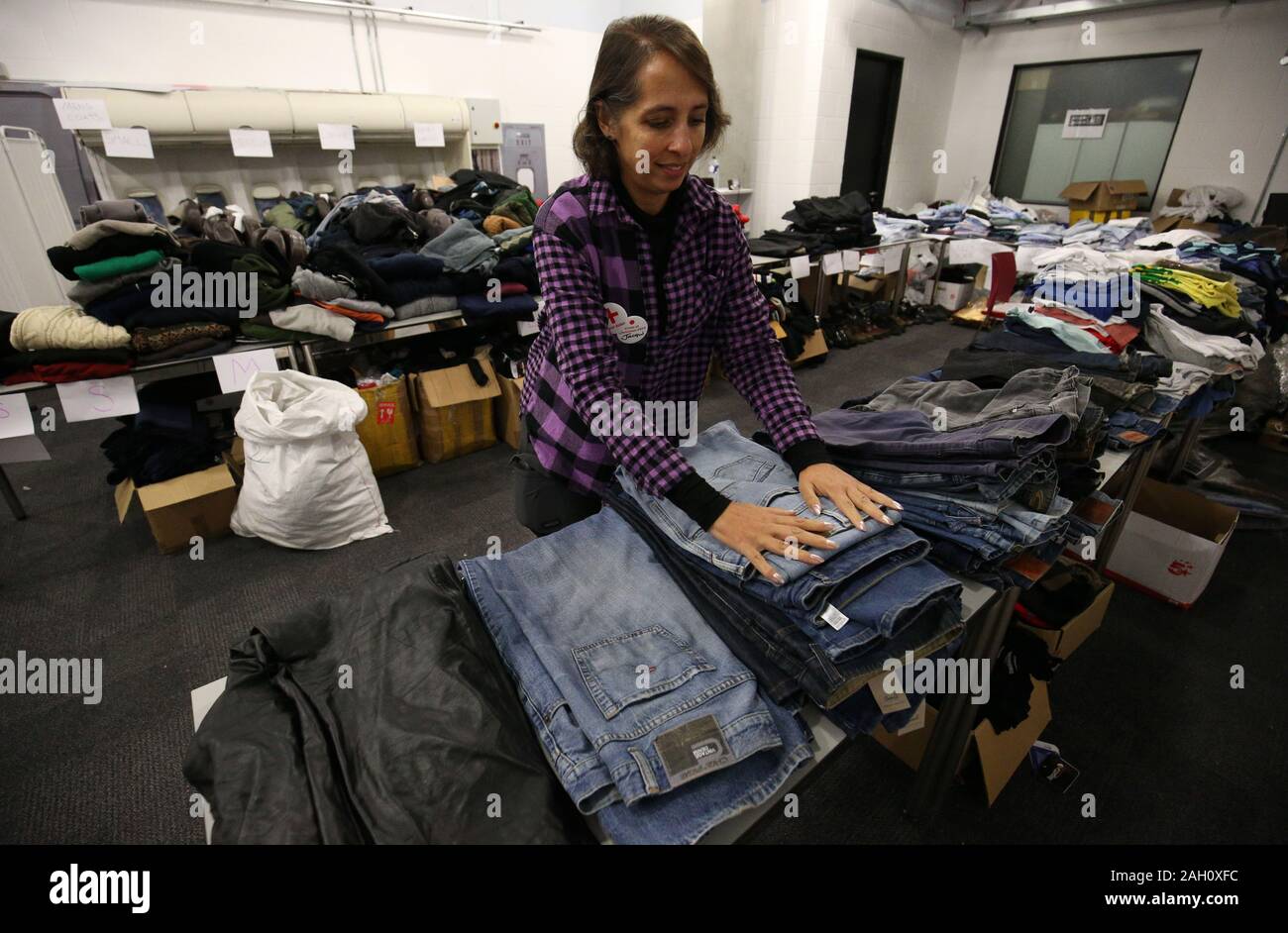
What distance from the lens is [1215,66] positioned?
15.7 ft

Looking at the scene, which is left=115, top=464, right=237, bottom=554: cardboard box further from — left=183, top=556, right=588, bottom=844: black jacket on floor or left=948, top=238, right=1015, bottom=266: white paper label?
left=948, top=238, right=1015, bottom=266: white paper label

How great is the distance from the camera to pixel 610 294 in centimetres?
117

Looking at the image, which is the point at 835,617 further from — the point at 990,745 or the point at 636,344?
the point at 990,745

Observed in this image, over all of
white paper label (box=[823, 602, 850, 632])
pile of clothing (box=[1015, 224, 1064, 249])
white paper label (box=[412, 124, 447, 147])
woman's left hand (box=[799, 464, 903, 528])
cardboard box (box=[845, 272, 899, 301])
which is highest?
white paper label (box=[412, 124, 447, 147])

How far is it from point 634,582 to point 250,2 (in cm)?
477

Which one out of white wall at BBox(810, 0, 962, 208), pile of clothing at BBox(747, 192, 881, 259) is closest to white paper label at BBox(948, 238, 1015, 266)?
pile of clothing at BBox(747, 192, 881, 259)

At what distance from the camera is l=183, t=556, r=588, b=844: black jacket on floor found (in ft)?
1.99

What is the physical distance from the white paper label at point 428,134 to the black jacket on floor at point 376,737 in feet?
13.5

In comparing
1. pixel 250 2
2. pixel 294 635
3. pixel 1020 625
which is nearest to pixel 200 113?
pixel 250 2

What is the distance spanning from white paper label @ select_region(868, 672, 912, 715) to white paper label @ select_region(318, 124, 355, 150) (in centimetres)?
426

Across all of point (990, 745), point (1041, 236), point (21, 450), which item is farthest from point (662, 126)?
point (1041, 236)

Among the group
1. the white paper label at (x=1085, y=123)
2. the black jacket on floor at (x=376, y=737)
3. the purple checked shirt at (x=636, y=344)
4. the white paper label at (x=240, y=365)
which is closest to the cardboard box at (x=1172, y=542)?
the purple checked shirt at (x=636, y=344)

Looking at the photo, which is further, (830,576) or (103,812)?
(103,812)

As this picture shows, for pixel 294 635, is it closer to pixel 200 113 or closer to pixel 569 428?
pixel 569 428
